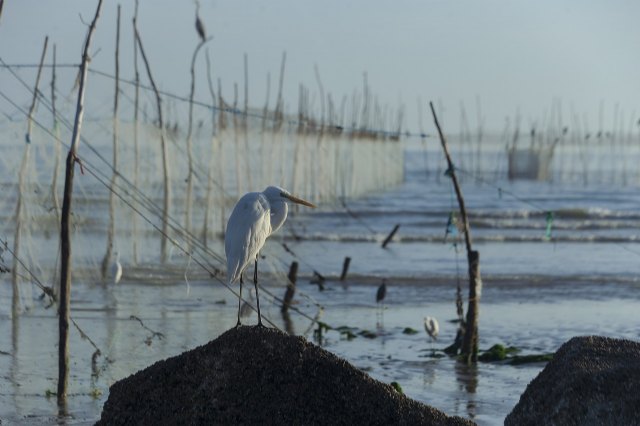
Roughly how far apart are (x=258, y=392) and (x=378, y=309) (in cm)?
1263

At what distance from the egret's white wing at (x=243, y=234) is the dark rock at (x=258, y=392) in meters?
1.13

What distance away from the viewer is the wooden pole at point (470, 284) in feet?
43.1

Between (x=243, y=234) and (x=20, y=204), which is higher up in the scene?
(x=243, y=234)

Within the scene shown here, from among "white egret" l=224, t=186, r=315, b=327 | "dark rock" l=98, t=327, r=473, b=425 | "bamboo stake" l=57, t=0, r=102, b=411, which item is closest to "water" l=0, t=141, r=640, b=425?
"bamboo stake" l=57, t=0, r=102, b=411

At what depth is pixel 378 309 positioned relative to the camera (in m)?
19.3

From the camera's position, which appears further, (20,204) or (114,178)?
(114,178)

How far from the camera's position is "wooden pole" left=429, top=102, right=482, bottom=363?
13.1 metres

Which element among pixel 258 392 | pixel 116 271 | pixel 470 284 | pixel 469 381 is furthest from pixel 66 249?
pixel 116 271

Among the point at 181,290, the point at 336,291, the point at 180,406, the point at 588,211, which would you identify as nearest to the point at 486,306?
the point at 336,291

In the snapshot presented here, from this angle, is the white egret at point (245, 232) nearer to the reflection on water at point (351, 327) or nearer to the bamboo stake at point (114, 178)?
the reflection on water at point (351, 327)

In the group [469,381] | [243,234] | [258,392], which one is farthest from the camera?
[469,381]

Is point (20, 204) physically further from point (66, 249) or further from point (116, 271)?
point (116, 271)

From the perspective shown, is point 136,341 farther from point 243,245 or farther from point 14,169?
point 243,245

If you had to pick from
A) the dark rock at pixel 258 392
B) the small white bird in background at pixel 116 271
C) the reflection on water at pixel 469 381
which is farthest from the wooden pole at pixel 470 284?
the small white bird in background at pixel 116 271
